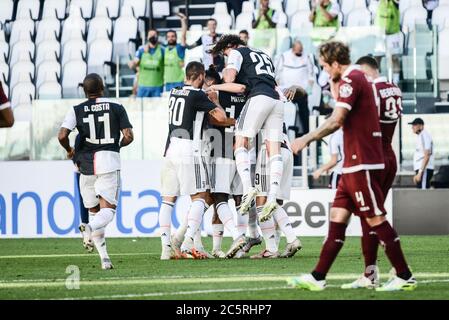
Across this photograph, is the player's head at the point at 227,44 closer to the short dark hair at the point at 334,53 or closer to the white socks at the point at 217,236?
the white socks at the point at 217,236

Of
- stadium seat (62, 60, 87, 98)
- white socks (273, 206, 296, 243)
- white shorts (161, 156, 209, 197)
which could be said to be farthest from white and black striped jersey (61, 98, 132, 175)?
stadium seat (62, 60, 87, 98)

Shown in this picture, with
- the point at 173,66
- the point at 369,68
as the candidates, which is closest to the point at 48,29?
the point at 173,66

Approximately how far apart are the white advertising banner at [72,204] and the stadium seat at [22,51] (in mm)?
6252

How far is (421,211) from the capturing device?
21.1 m

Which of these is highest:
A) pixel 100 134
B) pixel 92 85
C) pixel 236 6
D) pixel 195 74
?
pixel 236 6

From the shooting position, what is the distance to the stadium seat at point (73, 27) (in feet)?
92.6

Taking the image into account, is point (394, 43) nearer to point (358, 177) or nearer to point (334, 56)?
point (334, 56)

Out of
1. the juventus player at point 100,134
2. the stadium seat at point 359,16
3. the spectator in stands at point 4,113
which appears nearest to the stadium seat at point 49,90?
the stadium seat at point 359,16

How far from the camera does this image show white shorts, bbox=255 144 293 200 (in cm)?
1474

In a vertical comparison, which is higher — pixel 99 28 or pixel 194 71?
pixel 99 28

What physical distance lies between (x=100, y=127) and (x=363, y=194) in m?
4.48

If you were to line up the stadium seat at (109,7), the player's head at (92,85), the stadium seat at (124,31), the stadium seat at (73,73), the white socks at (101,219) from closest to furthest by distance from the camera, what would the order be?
the white socks at (101,219)
the player's head at (92,85)
the stadium seat at (73,73)
the stadium seat at (124,31)
the stadium seat at (109,7)
